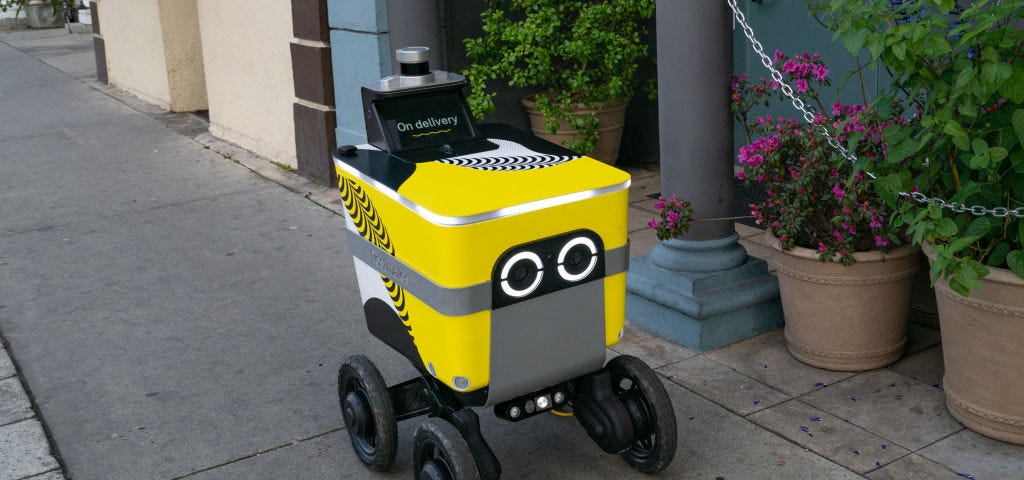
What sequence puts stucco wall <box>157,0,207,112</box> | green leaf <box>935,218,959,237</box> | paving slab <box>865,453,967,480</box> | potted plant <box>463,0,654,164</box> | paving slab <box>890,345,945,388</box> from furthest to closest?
stucco wall <box>157,0,207,112</box> → potted plant <box>463,0,654,164</box> → paving slab <box>890,345,945,388</box> → paving slab <box>865,453,967,480</box> → green leaf <box>935,218,959,237</box>

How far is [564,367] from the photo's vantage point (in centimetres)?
303

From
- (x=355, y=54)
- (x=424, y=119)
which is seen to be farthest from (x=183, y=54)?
(x=424, y=119)

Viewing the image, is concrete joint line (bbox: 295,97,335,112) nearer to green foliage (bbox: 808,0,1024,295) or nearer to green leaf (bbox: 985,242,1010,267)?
green foliage (bbox: 808,0,1024,295)

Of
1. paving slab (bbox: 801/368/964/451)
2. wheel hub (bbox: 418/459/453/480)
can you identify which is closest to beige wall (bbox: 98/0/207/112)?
paving slab (bbox: 801/368/964/451)

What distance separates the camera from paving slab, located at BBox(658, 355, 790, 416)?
3.77 m

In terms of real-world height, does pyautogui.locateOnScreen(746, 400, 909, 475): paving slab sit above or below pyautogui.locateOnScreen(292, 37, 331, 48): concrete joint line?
below

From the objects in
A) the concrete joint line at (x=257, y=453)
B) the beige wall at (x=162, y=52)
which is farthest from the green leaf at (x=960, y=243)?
the beige wall at (x=162, y=52)

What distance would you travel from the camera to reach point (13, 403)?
4.04 meters

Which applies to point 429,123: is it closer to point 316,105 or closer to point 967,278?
point 967,278

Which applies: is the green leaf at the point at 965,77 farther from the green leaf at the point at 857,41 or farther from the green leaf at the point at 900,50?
the green leaf at the point at 857,41

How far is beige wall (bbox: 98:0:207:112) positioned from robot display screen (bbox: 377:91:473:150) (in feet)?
24.8

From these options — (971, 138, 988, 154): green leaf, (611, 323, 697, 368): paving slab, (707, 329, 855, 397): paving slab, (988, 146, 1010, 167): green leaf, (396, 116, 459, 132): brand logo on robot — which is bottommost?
(707, 329, 855, 397): paving slab

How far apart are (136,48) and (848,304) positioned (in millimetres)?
9228

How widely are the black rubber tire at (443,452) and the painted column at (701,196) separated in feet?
4.81
